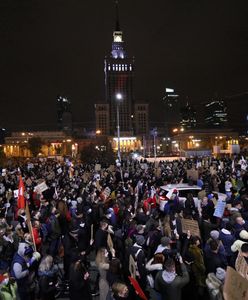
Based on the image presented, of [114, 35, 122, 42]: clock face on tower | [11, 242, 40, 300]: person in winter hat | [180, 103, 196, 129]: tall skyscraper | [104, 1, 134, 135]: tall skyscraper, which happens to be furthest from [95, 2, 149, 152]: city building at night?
[11, 242, 40, 300]: person in winter hat

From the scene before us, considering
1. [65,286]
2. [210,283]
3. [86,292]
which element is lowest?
[65,286]

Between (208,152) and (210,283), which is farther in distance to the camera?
(208,152)

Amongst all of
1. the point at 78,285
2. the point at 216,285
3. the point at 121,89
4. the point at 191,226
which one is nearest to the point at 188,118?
the point at 121,89

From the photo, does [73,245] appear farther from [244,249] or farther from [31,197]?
[31,197]

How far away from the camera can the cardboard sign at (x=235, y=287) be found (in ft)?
12.1

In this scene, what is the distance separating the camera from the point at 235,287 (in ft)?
12.5

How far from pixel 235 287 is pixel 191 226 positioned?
3.65m

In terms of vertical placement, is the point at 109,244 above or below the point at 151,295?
above

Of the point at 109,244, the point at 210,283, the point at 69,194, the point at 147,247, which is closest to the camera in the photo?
the point at 210,283

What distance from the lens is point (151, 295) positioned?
23.3 feet

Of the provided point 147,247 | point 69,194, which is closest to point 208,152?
point 69,194

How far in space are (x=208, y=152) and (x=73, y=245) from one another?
129ft

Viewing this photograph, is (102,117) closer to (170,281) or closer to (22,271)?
(22,271)

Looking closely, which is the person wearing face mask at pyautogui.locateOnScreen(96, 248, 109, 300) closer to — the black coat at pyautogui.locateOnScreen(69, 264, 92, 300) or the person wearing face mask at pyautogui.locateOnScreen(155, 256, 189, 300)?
the black coat at pyautogui.locateOnScreen(69, 264, 92, 300)
